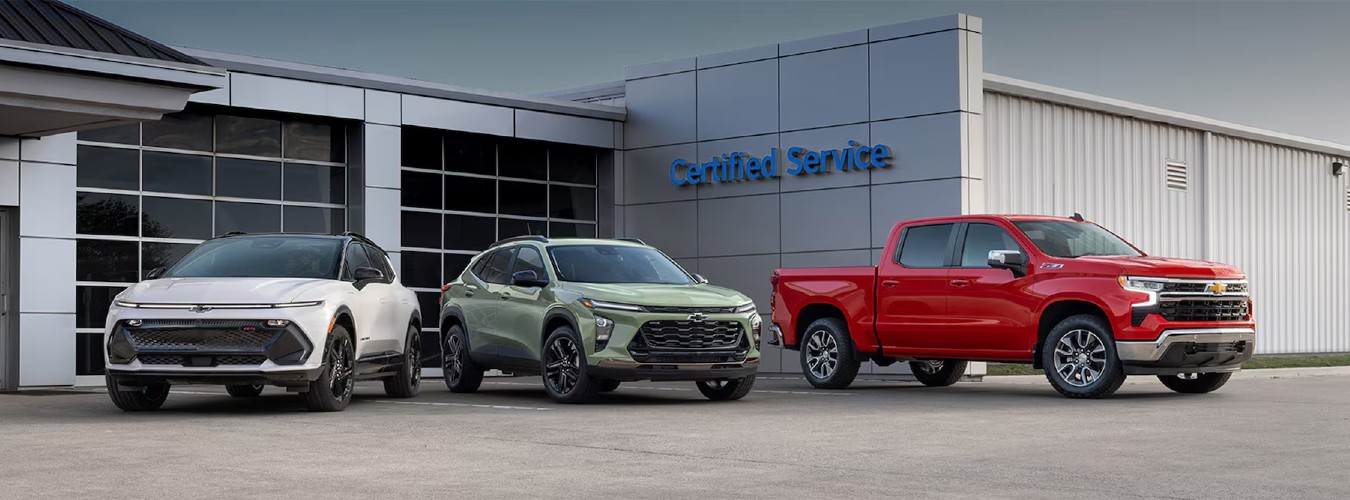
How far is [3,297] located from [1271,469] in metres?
17.0

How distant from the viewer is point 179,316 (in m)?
14.1

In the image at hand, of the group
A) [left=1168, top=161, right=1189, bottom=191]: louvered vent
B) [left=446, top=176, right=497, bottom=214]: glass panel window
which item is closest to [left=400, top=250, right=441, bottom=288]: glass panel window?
[left=446, top=176, right=497, bottom=214]: glass panel window

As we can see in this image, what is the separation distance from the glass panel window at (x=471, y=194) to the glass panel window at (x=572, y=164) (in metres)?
1.48

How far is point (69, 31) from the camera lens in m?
18.8

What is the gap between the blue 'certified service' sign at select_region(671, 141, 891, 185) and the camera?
2569 centimetres

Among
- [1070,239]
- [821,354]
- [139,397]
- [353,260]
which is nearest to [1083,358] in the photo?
[1070,239]

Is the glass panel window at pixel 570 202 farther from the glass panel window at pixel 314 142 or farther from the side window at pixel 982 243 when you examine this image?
the side window at pixel 982 243

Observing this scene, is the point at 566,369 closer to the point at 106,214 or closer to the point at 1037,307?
the point at 1037,307

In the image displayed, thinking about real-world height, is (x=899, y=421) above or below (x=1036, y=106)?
below

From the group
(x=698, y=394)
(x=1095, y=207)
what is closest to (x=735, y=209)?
(x=1095, y=207)

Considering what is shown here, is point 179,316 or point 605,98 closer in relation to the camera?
point 179,316

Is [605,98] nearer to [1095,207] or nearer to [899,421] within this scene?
[1095,207]

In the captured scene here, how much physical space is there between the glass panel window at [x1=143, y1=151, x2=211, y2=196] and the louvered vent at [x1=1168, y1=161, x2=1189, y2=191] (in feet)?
57.8

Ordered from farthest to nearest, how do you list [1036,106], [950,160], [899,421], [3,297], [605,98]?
[605,98]
[1036,106]
[950,160]
[3,297]
[899,421]
